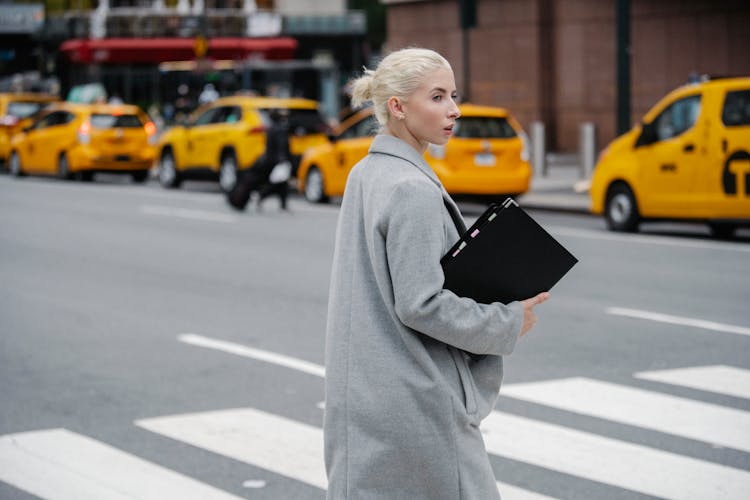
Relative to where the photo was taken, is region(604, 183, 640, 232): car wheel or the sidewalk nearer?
region(604, 183, 640, 232): car wheel

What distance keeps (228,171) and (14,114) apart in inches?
442

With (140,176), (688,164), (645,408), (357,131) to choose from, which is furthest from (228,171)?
A: (645,408)

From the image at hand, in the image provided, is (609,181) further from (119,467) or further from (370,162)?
(370,162)

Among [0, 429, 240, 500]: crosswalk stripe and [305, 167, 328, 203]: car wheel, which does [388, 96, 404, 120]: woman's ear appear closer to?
[0, 429, 240, 500]: crosswalk stripe

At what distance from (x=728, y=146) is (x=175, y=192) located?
12.5 m

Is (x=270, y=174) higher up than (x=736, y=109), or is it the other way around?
(x=736, y=109)

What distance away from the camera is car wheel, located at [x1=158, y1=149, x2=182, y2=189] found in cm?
2695

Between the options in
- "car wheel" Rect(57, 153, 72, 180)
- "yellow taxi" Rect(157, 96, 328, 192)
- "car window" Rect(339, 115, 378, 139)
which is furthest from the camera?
"car wheel" Rect(57, 153, 72, 180)

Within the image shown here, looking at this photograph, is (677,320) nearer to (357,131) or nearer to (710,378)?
(710,378)

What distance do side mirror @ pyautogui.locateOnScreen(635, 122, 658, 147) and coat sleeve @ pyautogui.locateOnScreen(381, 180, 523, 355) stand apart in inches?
537

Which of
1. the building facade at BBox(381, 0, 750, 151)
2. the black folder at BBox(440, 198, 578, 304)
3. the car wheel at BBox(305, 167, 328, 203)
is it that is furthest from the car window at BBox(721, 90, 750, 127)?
the black folder at BBox(440, 198, 578, 304)

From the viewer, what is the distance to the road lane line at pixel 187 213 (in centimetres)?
1952

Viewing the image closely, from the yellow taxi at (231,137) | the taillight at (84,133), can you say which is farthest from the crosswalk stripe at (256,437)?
the taillight at (84,133)

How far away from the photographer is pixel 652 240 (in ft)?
53.2
